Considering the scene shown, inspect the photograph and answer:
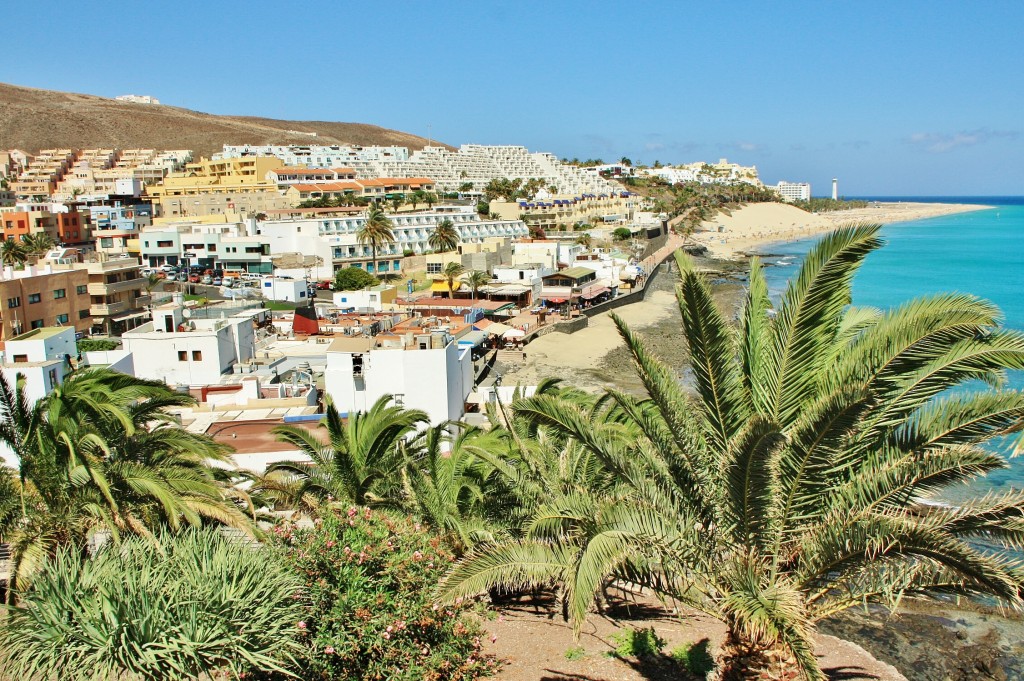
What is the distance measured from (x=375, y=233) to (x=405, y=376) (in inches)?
1471

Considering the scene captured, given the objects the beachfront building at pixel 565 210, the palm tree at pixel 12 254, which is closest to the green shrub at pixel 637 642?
the palm tree at pixel 12 254

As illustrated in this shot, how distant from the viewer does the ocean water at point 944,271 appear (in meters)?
55.4

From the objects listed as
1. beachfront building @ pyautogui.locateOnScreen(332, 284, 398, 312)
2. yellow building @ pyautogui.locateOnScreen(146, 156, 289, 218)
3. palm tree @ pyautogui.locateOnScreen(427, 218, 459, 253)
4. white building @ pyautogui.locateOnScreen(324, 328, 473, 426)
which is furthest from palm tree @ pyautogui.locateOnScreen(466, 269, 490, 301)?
yellow building @ pyautogui.locateOnScreen(146, 156, 289, 218)

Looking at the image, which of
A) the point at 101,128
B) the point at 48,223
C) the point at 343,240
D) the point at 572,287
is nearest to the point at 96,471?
the point at 572,287

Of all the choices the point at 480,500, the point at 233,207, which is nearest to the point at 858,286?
the point at 233,207

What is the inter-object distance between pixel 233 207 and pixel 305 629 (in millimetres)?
77886

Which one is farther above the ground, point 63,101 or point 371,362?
point 63,101

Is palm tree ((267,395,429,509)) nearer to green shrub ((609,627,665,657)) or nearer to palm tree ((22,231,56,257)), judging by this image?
green shrub ((609,627,665,657))

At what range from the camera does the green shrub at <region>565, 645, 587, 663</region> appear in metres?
10.1

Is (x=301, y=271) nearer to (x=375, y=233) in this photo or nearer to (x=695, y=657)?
(x=375, y=233)

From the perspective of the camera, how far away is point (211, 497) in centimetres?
928

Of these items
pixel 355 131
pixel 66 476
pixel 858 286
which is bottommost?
pixel 858 286

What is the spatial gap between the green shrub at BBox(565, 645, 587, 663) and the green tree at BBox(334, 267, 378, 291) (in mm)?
42222

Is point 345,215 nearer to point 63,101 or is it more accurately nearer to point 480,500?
point 480,500
